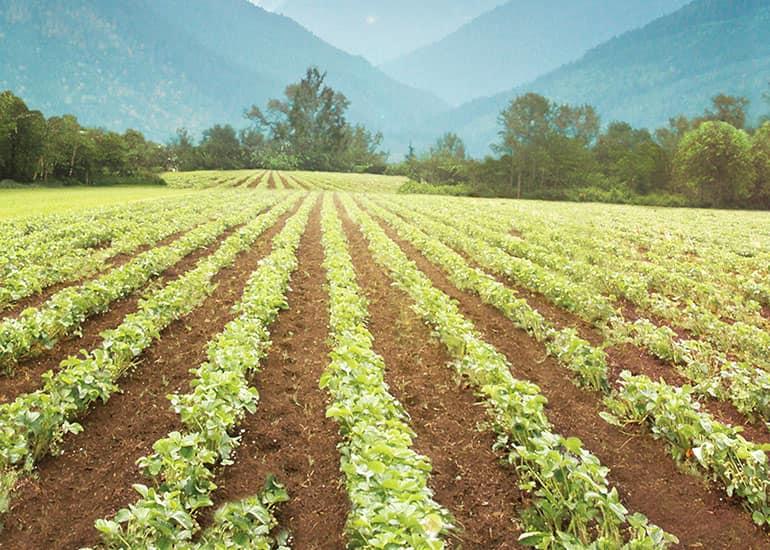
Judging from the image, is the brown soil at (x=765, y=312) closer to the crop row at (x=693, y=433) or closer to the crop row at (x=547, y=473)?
the crop row at (x=693, y=433)

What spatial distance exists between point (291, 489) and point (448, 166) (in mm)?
74910

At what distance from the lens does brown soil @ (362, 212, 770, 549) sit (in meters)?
3.66

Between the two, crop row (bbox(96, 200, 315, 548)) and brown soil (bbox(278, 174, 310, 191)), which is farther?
brown soil (bbox(278, 174, 310, 191))

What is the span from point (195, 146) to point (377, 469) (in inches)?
4454

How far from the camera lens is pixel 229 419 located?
419 cm

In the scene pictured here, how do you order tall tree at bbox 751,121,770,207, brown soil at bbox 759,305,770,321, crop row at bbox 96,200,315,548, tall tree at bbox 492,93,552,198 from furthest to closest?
tall tree at bbox 492,93,552,198
tall tree at bbox 751,121,770,207
brown soil at bbox 759,305,770,321
crop row at bbox 96,200,315,548

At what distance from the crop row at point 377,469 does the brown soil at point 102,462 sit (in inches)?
84.8

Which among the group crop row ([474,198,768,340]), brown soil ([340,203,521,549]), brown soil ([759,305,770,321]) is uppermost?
crop row ([474,198,768,340])

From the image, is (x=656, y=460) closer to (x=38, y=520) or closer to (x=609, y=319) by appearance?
(x=609, y=319)

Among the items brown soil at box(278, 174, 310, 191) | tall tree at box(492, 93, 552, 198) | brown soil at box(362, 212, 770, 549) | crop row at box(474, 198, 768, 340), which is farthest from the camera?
brown soil at box(278, 174, 310, 191)

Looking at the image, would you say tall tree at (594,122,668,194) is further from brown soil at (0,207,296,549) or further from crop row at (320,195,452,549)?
brown soil at (0,207,296,549)

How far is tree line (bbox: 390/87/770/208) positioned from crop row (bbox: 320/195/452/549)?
2432 inches

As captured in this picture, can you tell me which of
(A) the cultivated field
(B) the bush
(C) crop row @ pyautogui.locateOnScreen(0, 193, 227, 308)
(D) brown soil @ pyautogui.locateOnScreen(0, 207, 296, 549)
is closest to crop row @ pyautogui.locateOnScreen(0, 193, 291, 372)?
(A) the cultivated field

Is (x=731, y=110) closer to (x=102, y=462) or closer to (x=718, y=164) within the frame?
(x=718, y=164)
